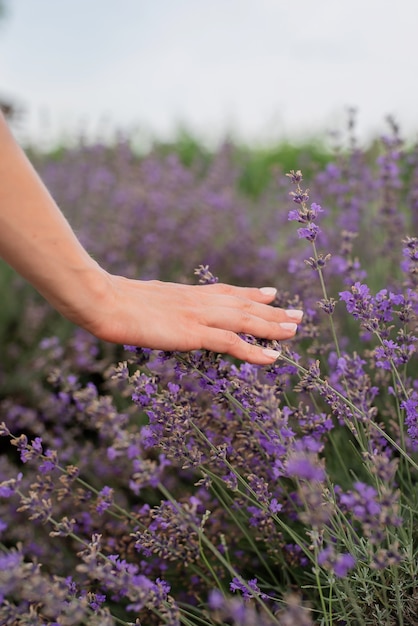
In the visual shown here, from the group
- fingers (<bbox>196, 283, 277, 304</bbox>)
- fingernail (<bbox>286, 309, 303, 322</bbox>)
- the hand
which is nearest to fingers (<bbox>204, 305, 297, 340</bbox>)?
the hand

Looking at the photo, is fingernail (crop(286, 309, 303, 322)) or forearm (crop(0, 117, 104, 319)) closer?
forearm (crop(0, 117, 104, 319))

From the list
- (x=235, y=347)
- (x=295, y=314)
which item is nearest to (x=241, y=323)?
(x=235, y=347)

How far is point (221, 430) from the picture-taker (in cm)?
207

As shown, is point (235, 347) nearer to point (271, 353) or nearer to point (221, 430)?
point (271, 353)

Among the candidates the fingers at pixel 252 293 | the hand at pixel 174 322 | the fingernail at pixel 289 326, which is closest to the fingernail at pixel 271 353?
the hand at pixel 174 322

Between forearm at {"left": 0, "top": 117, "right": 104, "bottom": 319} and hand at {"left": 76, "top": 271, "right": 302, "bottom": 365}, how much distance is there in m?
0.06

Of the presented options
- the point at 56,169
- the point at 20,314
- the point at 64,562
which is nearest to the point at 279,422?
the point at 64,562

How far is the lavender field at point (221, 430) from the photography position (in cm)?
140

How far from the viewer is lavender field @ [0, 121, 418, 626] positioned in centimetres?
140

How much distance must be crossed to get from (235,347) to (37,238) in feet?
1.63

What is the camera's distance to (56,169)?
5.70 meters

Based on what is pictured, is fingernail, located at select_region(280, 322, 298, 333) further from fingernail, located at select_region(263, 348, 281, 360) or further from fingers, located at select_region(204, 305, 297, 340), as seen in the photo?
fingernail, located at select_region(263, 348, 281, 360)

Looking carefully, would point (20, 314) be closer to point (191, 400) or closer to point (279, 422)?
point (191, 400)

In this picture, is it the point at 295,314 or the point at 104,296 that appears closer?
the point at 104,296
